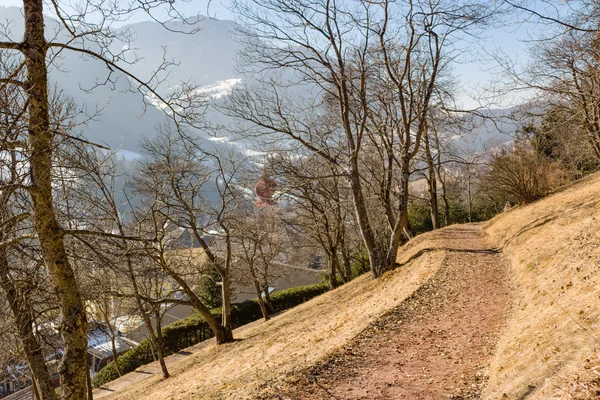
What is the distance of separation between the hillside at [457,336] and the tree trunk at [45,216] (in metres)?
2.24

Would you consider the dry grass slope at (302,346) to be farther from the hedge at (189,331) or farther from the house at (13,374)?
the hedge at (189,331)

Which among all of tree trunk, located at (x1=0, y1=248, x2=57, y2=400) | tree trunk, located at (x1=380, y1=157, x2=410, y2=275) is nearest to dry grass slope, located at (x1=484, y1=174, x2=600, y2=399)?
tree trunk, located at (x1=380, y1=157, x2=410, y2=275)

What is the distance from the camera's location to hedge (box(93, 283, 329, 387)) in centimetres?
1736

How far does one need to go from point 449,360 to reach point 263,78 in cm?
965

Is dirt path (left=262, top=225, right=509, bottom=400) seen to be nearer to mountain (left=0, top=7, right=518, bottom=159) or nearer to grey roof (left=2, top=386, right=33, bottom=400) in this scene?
mountain (left=0, top=7, right=518, bottom=159)

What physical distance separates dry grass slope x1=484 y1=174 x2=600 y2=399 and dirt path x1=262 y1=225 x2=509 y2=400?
12.7 inches

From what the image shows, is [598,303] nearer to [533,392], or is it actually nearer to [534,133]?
[533,392]

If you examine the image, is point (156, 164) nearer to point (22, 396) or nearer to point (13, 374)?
point (13, 374)

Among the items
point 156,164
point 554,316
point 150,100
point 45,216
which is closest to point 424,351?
point 554,316

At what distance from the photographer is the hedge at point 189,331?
17.4 m

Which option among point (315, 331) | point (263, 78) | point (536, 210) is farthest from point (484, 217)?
point (315, 331)

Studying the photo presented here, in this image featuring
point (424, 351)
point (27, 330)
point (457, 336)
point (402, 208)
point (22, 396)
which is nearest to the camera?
point (424, 351)

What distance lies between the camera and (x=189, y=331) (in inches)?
754

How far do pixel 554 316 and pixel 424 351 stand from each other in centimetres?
170
